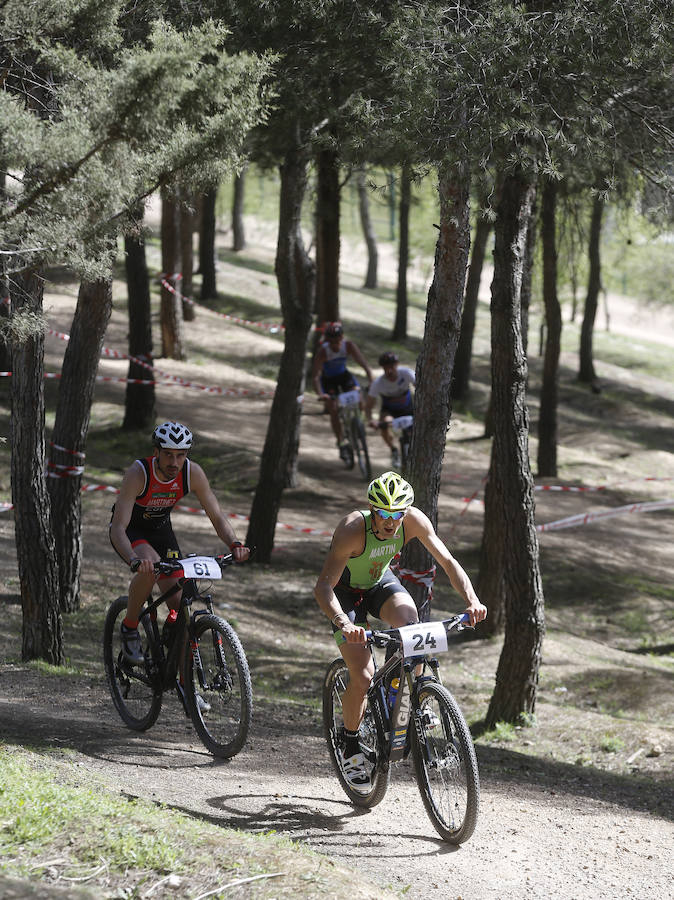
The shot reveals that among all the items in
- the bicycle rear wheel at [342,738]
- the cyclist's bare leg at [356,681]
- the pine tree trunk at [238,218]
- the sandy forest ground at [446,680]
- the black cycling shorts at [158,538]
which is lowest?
the sandy forest ground at [446,680]

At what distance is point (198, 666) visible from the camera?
624cm

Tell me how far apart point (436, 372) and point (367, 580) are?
2.77 metres

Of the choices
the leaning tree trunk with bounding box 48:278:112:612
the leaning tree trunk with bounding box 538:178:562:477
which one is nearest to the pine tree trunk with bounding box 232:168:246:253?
the leaning tree trunk with bounding box 538:178:562:477

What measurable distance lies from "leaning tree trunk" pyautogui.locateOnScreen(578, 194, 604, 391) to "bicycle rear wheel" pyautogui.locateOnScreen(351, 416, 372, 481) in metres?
8.58

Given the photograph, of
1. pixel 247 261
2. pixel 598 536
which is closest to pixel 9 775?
pixel 598 536

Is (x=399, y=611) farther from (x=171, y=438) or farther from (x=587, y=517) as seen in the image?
(x=587, y=517)

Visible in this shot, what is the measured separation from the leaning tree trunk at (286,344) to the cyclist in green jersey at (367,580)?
20.9 ft

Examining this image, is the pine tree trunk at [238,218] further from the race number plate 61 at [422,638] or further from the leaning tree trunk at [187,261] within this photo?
the race number plate 61 at [422,638]

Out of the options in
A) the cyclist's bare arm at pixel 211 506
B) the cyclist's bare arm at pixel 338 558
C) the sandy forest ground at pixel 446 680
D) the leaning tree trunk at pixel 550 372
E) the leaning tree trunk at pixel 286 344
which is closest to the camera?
the sandy forest ground at pixel 446 680

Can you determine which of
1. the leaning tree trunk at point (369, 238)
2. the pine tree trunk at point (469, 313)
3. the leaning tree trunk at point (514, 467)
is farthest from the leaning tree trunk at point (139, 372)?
the leaning tree trunk at point (369, 238)

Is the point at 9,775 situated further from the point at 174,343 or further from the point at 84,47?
the point at 174,343

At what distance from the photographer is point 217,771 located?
19.7 feet

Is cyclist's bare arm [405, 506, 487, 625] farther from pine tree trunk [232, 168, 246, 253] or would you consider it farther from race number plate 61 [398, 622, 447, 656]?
pine tree trunk [232, 168, 246, 253]

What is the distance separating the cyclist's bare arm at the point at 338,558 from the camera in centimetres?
530
